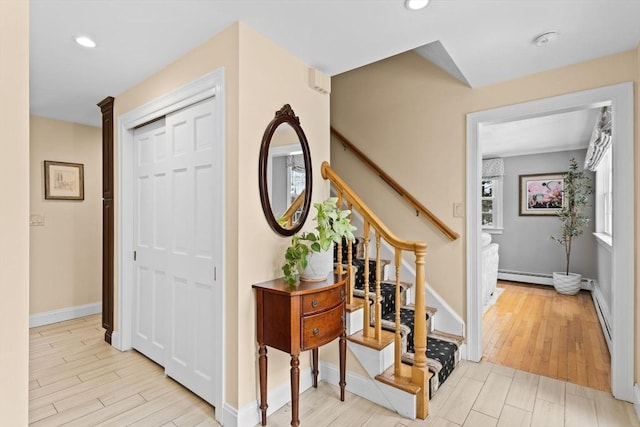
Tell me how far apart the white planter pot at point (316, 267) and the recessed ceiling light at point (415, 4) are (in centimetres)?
147

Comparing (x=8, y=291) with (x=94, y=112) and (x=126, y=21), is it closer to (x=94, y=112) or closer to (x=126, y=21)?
(x=126, y=21)

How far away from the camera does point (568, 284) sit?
511cm

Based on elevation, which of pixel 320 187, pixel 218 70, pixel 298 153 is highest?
pixel 218 70

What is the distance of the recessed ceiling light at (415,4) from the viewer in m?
1.70

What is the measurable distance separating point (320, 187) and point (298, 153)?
34cm

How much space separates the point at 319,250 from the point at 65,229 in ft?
11.7

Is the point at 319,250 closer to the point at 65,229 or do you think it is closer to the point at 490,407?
the point at 490,407

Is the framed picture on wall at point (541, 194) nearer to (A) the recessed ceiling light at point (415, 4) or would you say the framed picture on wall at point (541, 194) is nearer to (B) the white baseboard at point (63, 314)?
(A) the recessed ceiling light at point (415, 4)

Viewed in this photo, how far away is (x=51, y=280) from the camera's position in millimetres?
3787

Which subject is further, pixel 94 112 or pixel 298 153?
pixel 94 112

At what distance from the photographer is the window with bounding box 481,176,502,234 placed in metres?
6.27

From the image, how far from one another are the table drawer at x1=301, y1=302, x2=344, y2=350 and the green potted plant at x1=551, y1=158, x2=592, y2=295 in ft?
15.9

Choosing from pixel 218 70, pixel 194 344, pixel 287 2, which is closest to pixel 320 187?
pixel 218 70

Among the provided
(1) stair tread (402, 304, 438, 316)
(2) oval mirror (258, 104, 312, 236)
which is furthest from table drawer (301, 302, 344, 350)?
(1) stair tread (402, 304, 438, 316)
